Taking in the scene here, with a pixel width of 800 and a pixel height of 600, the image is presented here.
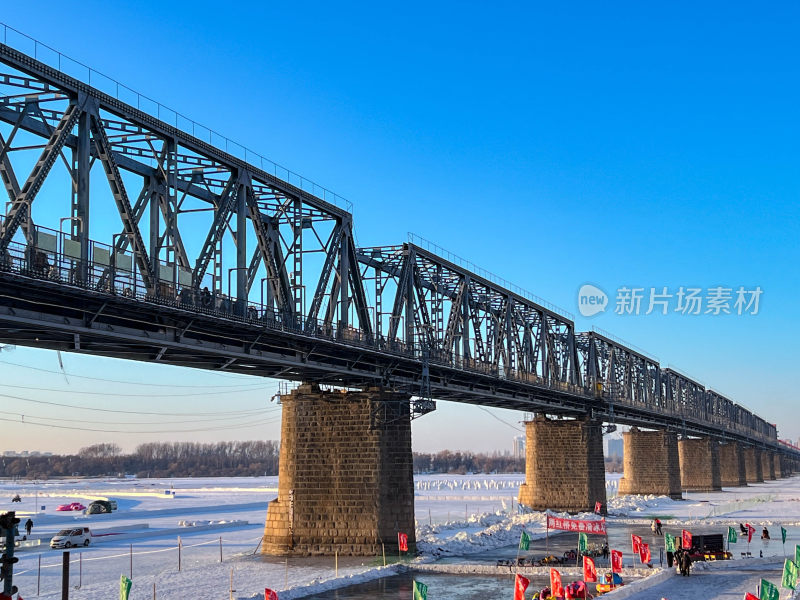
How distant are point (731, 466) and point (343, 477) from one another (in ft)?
431

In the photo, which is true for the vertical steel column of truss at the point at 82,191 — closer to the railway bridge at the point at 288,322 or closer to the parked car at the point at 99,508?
the railway bridge at the point at 288,322

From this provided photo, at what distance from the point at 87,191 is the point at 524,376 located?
48.0m

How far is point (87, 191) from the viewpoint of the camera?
29125 millimetres

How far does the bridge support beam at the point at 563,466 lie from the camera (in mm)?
76688

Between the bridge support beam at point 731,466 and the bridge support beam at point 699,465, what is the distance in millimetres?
21053

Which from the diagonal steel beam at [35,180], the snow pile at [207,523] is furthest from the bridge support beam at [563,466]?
the diagonal steel beam at [35,180]

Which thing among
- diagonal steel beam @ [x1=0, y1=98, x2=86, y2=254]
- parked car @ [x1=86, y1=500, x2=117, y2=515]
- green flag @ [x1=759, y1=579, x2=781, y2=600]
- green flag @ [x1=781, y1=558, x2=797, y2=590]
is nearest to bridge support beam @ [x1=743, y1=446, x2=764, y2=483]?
parked car @ [x1=86, y1=500, x2=117, y2=515]

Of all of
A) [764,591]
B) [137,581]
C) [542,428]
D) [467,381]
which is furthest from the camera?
[542,428]

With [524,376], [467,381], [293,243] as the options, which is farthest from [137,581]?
[524,376]

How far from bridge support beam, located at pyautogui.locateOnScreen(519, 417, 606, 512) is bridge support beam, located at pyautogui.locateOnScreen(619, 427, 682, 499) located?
98.9ft

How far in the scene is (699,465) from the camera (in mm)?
134750

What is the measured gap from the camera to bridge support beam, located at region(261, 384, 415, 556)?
144 feet

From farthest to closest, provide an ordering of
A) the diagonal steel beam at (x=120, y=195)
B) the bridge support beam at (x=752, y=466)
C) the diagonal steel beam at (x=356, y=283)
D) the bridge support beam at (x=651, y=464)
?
the bridge support beam at (x=752, y=466) < the bridge support beam at (x=651, y=464) < the diagonal steel beam at (x=356, y=283) < the diagonal steel beam at (x=120, y=195)

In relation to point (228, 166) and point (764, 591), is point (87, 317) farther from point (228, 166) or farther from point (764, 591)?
point (764, 591)
